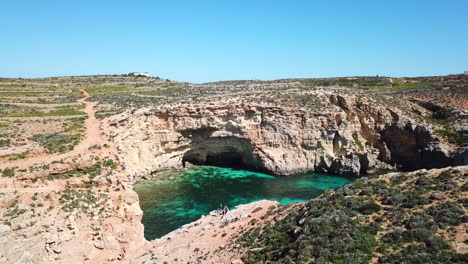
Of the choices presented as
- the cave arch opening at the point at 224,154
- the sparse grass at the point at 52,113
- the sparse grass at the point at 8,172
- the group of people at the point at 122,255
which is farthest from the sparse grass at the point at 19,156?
the cave arch opening at the point at 224,154

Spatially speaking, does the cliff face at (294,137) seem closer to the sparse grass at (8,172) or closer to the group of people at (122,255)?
the sparse grass at (8,172)

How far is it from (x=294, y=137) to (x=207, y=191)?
14.9 m

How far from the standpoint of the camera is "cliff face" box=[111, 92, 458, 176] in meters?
42.4

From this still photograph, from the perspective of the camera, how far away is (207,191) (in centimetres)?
3700

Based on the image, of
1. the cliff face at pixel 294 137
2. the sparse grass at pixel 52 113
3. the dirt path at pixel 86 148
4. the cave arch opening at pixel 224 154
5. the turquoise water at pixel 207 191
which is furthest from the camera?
the cave arch opening at pixel 224 154

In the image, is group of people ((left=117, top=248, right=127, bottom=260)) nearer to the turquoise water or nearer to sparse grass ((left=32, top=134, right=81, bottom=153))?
the turquoise water

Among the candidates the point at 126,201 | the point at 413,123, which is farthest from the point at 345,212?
the point at 413,123

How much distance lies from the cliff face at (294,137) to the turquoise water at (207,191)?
2.38m

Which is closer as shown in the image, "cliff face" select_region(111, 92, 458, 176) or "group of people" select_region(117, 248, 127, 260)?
"group of people" select_region(117, 248, 127, 260)

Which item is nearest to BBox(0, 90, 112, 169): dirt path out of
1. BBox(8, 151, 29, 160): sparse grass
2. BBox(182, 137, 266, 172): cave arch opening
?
BBox(8, 151, 29, 160): sparse grass

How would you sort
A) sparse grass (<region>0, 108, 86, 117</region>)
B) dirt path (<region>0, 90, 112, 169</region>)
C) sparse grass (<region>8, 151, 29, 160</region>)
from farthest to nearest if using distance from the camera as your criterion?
sparse grass (<region>0, 108, 86, 117</region>)
sparse grass (<region>8, 151, 29, 160</region>)
dirt path (<region>0, 90, 112, 169</region>)

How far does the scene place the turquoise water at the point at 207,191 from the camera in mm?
30438

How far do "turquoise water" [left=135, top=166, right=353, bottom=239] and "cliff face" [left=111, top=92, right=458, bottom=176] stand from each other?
93.6 inches

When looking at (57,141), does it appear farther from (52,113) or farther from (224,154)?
(224,154)
